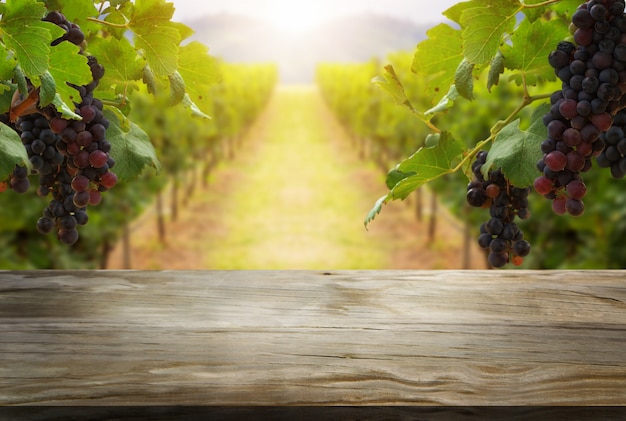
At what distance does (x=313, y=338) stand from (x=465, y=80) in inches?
31.9

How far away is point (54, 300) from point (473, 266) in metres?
9.80

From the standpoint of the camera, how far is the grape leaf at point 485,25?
170 centimetres

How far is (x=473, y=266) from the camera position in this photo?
1122 cm

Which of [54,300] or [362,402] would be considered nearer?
[362,402]

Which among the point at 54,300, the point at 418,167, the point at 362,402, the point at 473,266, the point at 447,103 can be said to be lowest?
the point at 473,266

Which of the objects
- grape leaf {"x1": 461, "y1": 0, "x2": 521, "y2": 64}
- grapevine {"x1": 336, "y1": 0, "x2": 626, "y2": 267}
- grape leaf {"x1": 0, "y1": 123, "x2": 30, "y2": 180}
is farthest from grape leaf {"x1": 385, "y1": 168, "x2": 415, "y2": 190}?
grape leaf {"x1": 0, "y1": 123, "x2": 30, "y2": 180}

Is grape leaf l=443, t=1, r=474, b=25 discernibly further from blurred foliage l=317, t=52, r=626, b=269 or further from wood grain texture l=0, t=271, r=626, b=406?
wood grain texture l=0, t=271, r=626, b=406

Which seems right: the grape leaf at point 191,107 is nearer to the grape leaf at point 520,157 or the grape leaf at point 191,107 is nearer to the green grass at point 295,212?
the grape leaf at point 520,157

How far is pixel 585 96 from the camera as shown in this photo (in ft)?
5.06

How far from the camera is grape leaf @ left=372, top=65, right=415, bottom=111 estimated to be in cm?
192

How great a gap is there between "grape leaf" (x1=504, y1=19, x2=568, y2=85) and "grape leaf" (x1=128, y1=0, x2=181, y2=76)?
0.93 m

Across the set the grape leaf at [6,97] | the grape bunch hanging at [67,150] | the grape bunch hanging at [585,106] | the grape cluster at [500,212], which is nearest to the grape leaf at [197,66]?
the grape bunch hanging at [67,150]

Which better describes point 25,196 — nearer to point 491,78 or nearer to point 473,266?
point 491,78

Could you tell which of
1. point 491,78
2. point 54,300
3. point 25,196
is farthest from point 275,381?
point 25,196
